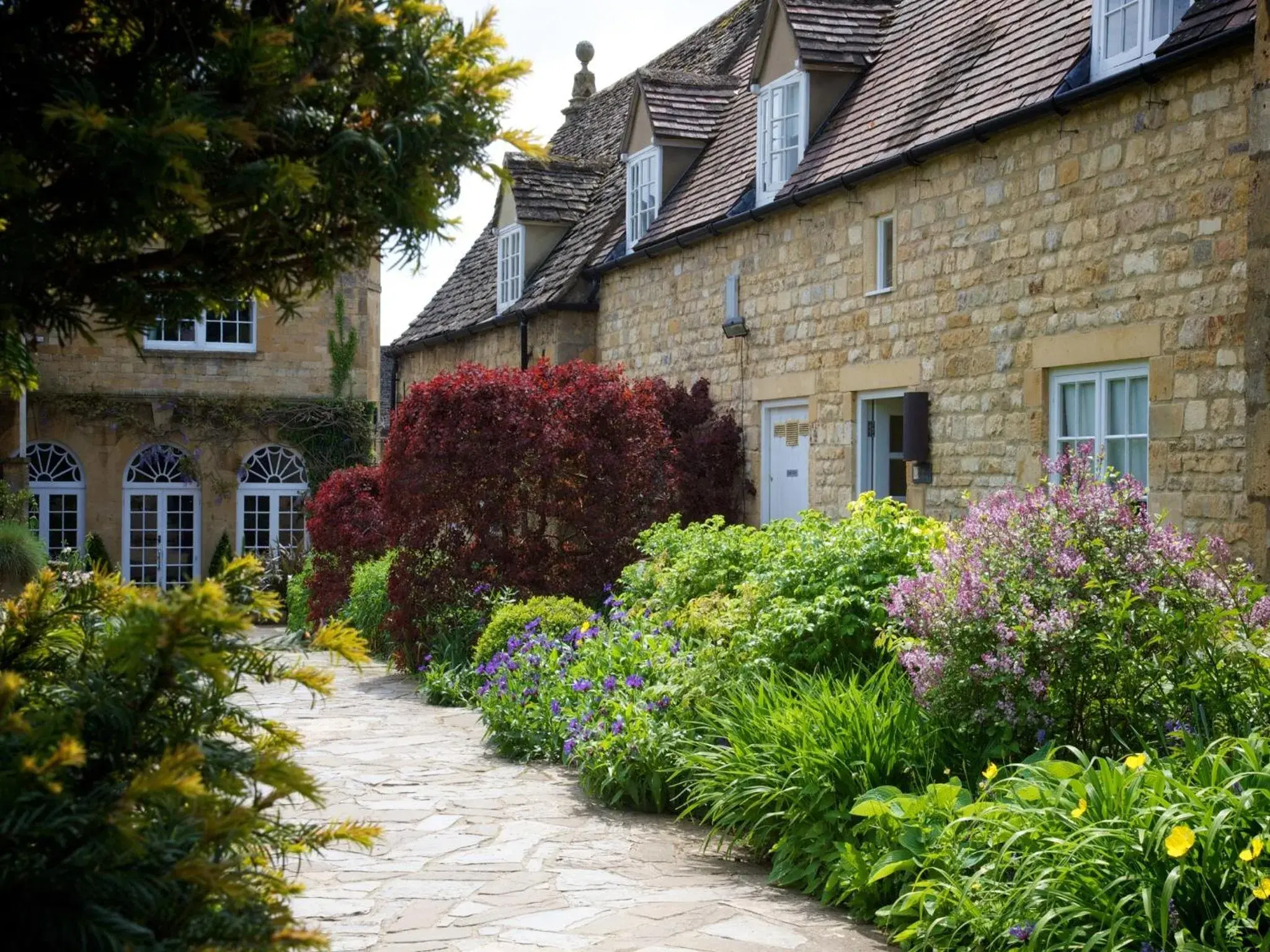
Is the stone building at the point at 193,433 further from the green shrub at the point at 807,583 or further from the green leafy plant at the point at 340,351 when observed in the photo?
the green shrub at the point at 807,583

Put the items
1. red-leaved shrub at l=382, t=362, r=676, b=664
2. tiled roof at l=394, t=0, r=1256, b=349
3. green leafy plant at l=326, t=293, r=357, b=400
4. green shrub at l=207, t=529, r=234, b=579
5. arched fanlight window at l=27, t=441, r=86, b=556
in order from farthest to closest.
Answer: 1. green leafy plant at l=326, t=293, r=357, b=400
2. arched fanlight window at l=27, t=441, r=86, b=556
3. green shrub at l=207, t=529, r=234, b=579
4. red-leaved shrub at l=382, t=362, r=676, b=664
5. tiled roof at l=394, t=0, r=1256, b=349

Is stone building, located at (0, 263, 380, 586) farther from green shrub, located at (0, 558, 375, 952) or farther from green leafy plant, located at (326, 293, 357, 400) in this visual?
green shrub, located at (0, 558, 375, 952)

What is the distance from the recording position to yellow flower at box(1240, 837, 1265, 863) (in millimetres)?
3861

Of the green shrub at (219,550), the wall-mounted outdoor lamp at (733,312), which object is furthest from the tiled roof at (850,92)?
the green shrub at (219,550)

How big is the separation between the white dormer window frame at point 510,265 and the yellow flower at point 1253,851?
54.6 ft

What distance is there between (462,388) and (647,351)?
17.0 feet

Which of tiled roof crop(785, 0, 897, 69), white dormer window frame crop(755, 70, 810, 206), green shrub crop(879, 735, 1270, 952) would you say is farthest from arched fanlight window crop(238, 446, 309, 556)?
green shrub crop(879, 735, 1270, 952)

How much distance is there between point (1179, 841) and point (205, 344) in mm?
20913

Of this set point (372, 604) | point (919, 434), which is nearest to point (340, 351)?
point (372, 604)

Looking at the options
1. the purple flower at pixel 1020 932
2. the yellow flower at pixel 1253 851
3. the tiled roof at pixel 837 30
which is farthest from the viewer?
the tiled roof at pixel 837 30

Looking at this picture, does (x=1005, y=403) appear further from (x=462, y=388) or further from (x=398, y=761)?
(x=398, y=761)

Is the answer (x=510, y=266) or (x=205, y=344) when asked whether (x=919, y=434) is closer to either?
(x=510, y=266)

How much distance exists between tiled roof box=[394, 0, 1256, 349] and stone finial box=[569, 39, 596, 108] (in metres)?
4.28

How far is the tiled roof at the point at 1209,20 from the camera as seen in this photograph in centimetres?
812
